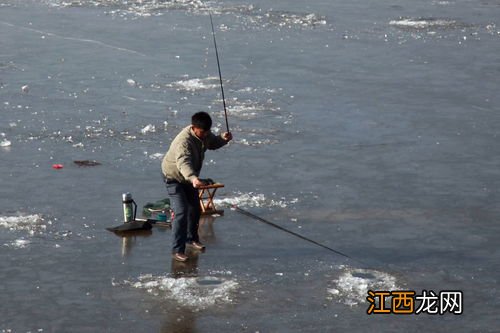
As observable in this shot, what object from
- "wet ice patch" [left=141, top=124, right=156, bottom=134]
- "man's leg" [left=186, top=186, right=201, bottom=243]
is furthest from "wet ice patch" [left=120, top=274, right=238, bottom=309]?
"wet ice patch" [left=141, top=124, right=156, bottom=134]

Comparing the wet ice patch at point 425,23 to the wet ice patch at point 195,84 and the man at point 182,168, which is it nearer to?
the wet ice patch at point 195,84

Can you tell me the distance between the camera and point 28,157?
15.5m

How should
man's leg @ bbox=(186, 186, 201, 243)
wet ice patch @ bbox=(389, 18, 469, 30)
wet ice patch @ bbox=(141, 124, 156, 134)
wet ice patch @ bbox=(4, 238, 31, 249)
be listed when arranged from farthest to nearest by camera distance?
1. wet ice patch @ bbox=(389, 18, 469, 30)
2. wet ice patch @ bbox=(141, 124, 156, 134)
3. wet ice patch @ bbox=(4, 238, 31, 249)
4. man's leg @ bbox=(186, 186, 201, 243)

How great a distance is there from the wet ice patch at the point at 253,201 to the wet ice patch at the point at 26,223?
2.05 meters

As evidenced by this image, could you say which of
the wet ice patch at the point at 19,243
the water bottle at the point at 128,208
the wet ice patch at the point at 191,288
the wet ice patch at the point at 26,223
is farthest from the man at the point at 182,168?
the wet ice patch at the point at 26,223

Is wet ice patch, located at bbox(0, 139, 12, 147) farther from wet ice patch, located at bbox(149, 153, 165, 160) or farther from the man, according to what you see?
the man

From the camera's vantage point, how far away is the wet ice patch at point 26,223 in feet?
40.5

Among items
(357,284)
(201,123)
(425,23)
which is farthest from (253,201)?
(425,23)

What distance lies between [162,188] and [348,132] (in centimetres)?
384

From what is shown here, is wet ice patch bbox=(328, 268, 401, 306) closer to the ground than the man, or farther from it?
closer to the ground

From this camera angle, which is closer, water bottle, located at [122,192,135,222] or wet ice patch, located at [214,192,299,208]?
water bottle, located at [122,192,135,222]

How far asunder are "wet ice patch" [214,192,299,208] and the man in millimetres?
1689

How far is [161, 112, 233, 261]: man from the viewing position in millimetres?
11305

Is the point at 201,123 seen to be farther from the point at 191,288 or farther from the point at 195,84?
the point at 195,84
